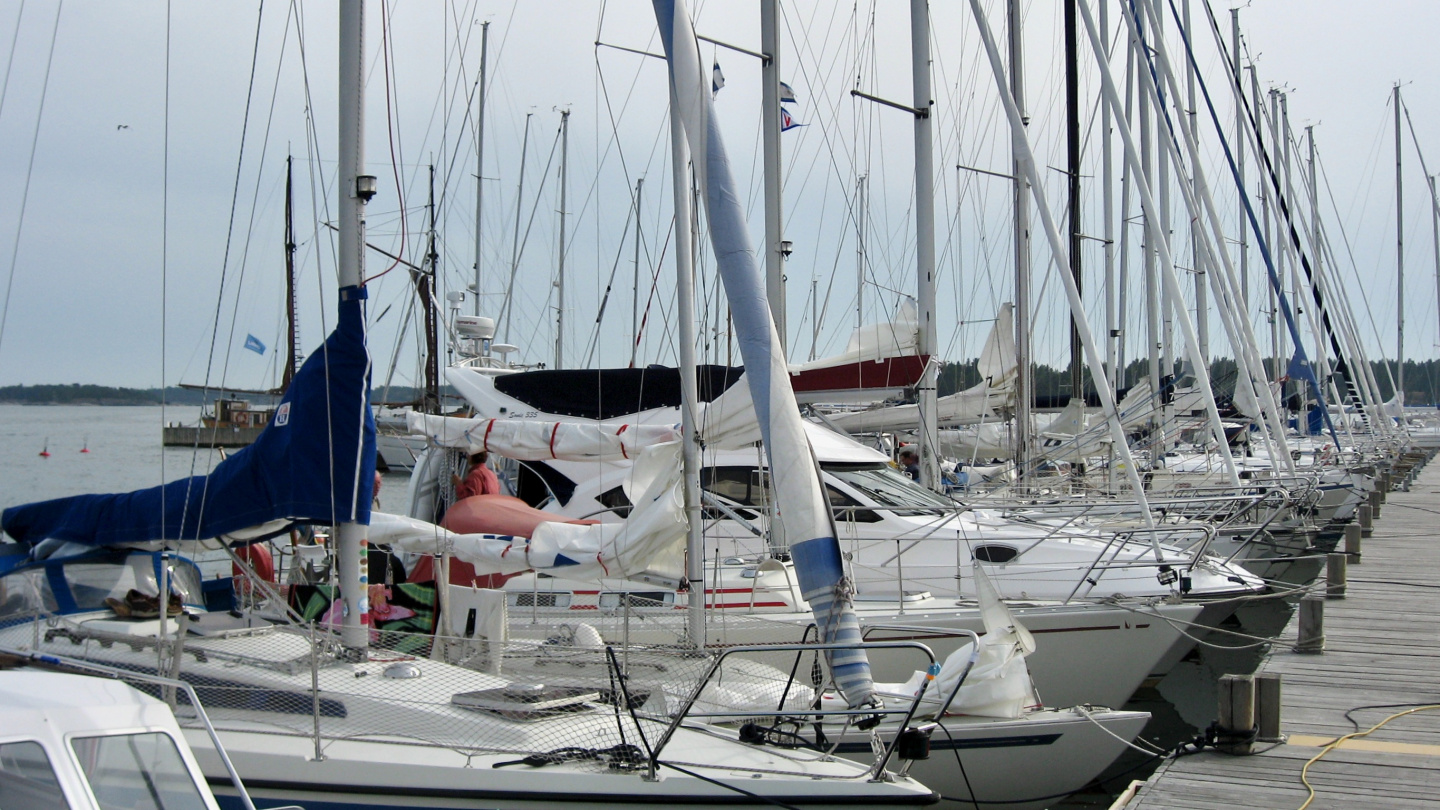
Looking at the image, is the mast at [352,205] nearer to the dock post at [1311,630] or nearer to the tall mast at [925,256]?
the dock post at [1311,630]

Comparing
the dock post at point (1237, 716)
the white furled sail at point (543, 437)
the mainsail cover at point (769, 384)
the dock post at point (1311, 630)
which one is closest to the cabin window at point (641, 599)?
the white furled sail at point (543, 437)

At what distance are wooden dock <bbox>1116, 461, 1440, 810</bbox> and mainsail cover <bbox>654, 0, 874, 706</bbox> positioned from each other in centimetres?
165

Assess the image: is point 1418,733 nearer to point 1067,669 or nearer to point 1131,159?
point 1067,669

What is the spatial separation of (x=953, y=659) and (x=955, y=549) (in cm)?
406

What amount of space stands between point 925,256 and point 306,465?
8.65 m

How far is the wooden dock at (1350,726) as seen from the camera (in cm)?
545

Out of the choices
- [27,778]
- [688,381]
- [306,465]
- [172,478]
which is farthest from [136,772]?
[172,478]

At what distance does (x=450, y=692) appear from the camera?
596cm

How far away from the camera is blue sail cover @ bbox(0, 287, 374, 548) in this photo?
5961 millimetres

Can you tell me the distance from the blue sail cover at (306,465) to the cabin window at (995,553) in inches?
242

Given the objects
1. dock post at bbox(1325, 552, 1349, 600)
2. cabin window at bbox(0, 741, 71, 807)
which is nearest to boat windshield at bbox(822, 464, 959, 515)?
dock post at bbox(1325, 552, 1349, 600)

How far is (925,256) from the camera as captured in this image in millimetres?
13000

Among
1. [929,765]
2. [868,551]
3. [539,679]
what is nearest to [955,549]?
[868,551]

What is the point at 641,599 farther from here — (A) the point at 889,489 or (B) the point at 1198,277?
(B) the point at 1198,277
